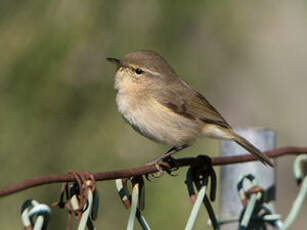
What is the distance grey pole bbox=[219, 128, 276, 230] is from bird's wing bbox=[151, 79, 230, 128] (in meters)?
0.88

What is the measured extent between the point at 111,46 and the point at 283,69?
14.5ft

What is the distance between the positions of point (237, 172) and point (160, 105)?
3.48 ft

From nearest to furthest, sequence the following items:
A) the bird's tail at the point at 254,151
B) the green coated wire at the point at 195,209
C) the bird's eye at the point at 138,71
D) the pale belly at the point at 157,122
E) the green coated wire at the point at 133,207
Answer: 1. the green coated wire at the point at 133,207
2. the green coated wire at the point at 195,209
3. the bird's tail at the point at 254,151
4. the pale belly at the point at 157,122
5. the bird's eye at the point at 138,71

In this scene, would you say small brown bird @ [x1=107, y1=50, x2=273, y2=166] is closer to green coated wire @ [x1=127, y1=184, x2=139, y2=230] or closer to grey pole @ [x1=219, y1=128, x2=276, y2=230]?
grey pole @ [x1=219, y1=128, x2=276, y2=230]

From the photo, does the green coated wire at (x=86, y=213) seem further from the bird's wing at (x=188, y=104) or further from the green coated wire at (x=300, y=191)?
the bird's wing at (x=188, y=104)

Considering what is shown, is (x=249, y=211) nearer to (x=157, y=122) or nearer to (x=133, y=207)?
(x=133, y=207)

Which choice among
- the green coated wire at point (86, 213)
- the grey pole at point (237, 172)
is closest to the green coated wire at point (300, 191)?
the grey pole at point (237, 172)

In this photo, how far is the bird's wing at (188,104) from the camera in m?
3.62

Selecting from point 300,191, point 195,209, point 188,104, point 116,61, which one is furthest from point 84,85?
point 195,209

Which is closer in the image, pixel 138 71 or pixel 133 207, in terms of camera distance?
pixel 133 207

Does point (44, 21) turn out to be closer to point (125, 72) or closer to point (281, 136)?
point (125, 72)

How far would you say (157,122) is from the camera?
11.3 feet

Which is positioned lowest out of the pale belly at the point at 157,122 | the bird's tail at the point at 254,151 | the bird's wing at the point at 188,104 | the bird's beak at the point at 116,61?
the bird's tail at the point at 254,151

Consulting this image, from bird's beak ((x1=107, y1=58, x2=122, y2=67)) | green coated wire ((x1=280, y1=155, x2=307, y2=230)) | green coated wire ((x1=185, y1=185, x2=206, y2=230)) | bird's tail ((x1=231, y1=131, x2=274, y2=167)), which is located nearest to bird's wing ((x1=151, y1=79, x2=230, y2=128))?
bird's beak ((x1=107, y1=58, x2=122, y2=67))
